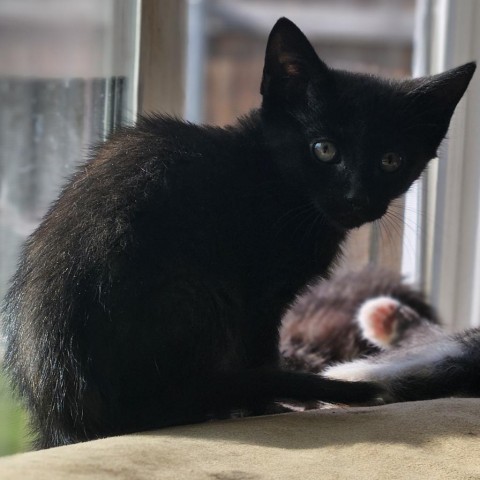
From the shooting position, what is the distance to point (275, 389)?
131cm

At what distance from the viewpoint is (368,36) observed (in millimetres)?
4840

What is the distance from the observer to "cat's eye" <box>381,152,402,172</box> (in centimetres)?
148

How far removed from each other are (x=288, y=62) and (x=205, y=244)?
404mm

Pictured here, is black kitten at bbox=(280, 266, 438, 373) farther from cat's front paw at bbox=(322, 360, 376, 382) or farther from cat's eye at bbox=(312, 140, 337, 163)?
cat's eye at bbox=(312, 140, 337, 163)

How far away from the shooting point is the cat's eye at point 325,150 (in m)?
1.46

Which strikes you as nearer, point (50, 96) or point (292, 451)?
point (292, 451)

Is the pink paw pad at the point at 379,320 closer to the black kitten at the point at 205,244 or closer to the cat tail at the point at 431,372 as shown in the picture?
A: the cat tail at the point at 431,372

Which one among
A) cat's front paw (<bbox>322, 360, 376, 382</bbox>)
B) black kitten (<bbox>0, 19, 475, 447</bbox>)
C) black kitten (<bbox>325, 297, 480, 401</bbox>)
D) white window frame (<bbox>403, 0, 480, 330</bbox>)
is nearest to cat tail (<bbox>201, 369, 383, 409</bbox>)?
black kitten (<bbox>0, 19, 475, 447</bbox>)

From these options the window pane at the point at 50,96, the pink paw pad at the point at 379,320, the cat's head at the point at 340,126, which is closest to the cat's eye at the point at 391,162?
the cat's head at the point at 340,126

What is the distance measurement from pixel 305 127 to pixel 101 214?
17.4 inches

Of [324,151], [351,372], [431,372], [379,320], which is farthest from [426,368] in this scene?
[324,151]

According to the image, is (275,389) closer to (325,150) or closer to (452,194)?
(325,150)

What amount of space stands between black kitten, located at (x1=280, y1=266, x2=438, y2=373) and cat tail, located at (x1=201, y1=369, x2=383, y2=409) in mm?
546

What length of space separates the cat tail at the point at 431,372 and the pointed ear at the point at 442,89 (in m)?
0.49
